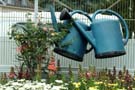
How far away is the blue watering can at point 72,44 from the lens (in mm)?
→ 10320

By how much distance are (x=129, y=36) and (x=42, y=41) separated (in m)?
3.68

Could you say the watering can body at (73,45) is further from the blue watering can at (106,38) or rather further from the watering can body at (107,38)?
the watering can body at (107,38)

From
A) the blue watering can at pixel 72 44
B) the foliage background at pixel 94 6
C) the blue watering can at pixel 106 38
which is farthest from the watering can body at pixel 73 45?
the foliage background at pixel 94 6

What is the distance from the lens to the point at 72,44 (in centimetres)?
1057

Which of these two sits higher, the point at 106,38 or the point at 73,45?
the point at 106,38

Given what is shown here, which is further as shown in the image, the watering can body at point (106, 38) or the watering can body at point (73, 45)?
the watering can body at point (106, 38)

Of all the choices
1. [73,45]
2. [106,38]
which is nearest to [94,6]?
[106,38]

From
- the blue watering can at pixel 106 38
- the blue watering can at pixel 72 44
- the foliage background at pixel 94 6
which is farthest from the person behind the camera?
the foliage background at pixel 94 6

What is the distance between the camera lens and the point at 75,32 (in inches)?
413

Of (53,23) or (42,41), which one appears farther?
(53,23)

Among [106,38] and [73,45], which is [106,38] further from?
[73,45]

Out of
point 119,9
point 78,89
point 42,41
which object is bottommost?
point 78,89

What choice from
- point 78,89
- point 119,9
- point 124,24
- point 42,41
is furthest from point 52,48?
point 78,89

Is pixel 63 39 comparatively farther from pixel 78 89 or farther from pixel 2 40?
pixel 78 89
